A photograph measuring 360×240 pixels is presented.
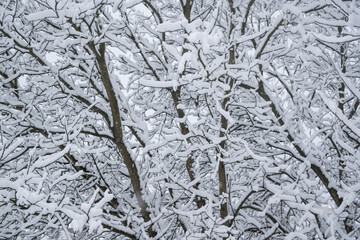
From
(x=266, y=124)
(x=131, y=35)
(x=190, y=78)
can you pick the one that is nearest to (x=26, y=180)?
(x=190, y=78)

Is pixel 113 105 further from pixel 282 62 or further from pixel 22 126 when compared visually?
pixel 282 62

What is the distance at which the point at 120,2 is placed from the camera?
257 cm

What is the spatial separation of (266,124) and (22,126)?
133 inches

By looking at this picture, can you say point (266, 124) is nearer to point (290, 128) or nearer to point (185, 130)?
point (290, 128)

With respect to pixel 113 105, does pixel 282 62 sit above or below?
above

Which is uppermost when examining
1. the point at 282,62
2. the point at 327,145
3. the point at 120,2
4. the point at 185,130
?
the point at 282,62

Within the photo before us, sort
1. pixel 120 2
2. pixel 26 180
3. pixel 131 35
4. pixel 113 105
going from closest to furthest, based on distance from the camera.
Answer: pixel 26 180, pixel 120 2, pixel 113 105, pixel 131 35

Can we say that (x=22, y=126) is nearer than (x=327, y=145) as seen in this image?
Yes

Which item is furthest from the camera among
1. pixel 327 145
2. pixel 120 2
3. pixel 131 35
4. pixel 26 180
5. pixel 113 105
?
pixel 327 145

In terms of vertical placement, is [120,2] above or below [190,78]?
above

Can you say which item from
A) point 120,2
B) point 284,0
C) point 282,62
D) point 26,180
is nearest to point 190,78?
point 120,2

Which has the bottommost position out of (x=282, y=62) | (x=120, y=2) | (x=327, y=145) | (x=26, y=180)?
(x=26, y=180)

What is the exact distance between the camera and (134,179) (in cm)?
382

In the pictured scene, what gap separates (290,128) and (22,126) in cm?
360
